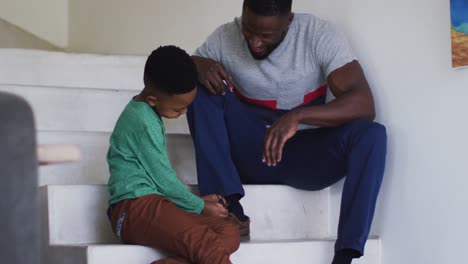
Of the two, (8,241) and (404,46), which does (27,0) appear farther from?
(8,241)

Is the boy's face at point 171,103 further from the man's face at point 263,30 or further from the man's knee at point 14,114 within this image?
the man's knee at point 14,114

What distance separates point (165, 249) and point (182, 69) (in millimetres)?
445

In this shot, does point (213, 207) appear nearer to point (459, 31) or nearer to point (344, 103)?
point (344, 103)

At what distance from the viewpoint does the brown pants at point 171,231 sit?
212cm

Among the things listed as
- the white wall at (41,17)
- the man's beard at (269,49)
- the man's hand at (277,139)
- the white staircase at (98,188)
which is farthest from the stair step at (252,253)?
the white wall at (41,17)

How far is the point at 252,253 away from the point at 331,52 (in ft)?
2.01

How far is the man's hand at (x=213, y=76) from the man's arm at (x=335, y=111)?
0.68ft

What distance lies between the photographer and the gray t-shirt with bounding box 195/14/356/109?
2.56 m

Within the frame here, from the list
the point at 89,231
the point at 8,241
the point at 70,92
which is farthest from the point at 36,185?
the point at 70,92

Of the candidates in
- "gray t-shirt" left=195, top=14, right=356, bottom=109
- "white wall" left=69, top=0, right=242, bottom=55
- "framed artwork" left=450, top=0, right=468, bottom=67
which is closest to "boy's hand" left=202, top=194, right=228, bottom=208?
"gray t-shirt" left=195, top=14, right=356, bottom=109

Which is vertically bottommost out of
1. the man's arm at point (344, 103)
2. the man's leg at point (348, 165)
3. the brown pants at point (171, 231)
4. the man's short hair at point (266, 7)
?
the brown pants at point (171, 231)

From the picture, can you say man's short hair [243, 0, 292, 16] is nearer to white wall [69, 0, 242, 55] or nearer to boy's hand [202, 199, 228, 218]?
boy's hand [202, 199, 228, 218]

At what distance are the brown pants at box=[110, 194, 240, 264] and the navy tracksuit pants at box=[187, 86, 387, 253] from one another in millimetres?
236

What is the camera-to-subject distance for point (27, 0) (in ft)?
14.1
